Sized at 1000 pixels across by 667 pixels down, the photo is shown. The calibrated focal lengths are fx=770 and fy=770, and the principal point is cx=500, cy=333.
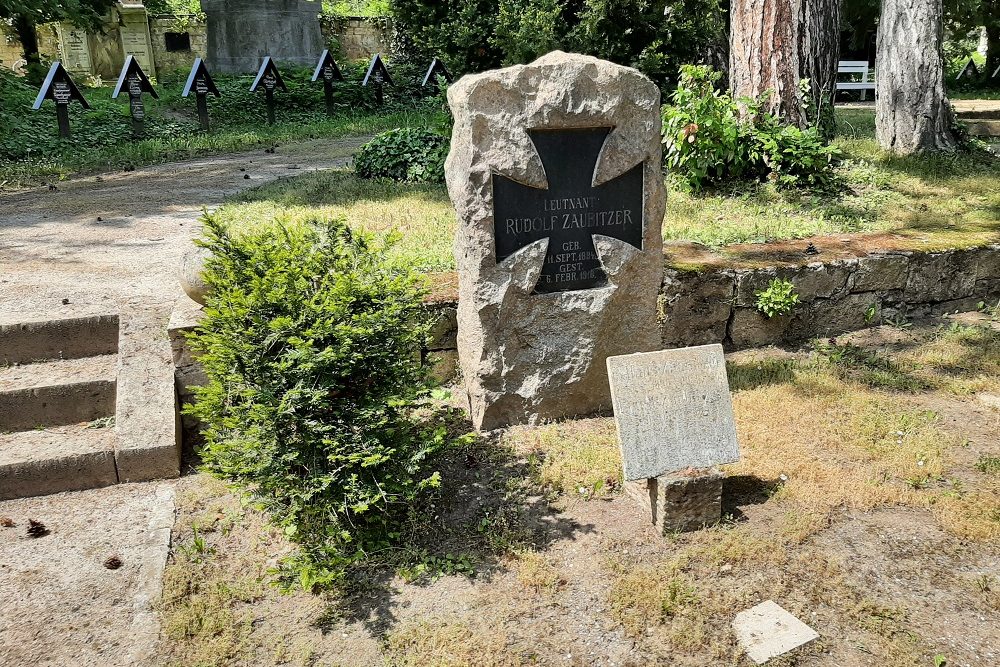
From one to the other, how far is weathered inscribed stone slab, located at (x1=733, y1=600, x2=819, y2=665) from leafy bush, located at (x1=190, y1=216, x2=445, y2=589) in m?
1.37

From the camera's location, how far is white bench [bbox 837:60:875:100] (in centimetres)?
1964

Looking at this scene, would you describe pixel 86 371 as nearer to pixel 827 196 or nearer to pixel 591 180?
pixel 591 180

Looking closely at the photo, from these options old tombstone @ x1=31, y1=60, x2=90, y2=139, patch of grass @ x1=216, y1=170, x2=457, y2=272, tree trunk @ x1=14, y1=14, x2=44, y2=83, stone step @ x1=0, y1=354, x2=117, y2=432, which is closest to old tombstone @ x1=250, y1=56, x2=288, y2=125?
old tombstone @ x1=31, y1=60, x2=90, y2=139

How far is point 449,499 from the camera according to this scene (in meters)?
3.87

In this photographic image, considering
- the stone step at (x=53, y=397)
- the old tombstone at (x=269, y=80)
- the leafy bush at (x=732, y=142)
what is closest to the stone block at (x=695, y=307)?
the leafy bush at (x=732, y=142)

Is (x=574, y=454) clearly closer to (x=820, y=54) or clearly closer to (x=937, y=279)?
(x=937, y=279)

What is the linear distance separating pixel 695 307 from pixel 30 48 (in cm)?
1862

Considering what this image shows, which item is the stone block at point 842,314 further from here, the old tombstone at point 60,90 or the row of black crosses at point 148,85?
the old tombstone at point 60,90

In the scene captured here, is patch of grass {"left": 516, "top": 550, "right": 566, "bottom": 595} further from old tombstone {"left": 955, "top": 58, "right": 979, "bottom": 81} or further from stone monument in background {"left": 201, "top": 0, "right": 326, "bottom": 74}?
old tombstone {"left": 955, "top": 58, "right": 979, "bottom": 81}

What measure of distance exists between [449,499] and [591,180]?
197cm

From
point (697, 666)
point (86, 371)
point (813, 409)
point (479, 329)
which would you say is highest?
point (479, 329)

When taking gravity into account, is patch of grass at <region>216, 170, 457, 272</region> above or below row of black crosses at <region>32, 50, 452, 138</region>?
below

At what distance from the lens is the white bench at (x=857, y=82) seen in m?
19.6

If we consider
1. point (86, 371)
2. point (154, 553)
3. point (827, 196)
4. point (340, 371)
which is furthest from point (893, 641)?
point (827, 196)
